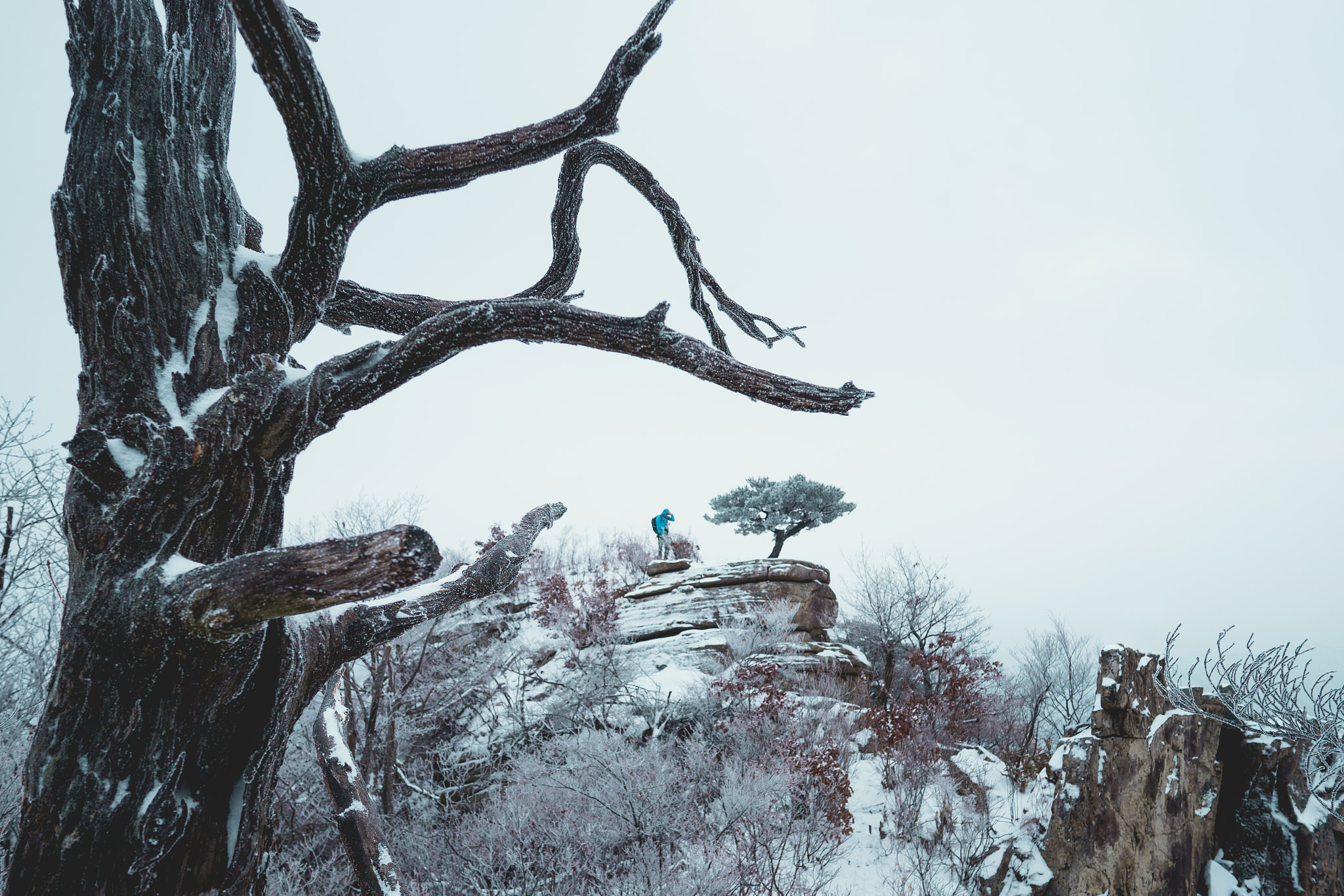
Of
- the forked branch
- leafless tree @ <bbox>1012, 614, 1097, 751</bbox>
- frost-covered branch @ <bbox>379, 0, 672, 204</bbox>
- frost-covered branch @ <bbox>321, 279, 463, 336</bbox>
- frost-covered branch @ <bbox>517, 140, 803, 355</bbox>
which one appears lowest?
leafless tree @ <bbox>1012, 614, 1097, 751</bbox>

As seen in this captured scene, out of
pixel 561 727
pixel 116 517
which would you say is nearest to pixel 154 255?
pixel 116 517

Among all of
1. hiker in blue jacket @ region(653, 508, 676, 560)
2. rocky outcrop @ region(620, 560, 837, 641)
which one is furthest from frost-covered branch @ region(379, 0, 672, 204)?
hiker in blue jacket @ region(653, 508, 676, 560)

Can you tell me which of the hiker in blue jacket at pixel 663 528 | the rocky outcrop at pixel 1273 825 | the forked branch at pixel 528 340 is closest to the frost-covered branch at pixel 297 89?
the forked branch at pixel 528 340

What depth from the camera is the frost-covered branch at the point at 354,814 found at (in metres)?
2.63

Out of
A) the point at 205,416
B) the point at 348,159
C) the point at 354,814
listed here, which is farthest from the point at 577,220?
the point at 354,814

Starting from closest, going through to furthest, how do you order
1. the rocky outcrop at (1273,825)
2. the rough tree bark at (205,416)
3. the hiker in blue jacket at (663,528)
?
the rough tree bark at (205,416), the rocky outcrop at (1273,825), the hiker in blue jacket at (663,528)

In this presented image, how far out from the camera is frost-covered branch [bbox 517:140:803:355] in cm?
326

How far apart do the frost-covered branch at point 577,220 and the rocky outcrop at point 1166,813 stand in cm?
485

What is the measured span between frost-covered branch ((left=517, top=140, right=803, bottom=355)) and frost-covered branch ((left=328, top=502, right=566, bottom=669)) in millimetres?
1371

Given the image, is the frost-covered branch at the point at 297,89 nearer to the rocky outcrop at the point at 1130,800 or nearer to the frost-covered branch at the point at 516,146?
the frost-covered branch at the point at 516,146

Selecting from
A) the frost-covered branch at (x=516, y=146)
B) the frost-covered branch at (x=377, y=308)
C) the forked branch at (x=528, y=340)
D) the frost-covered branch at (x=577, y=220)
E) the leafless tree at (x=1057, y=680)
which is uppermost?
the frost-covered branch at (x=577, y=220)

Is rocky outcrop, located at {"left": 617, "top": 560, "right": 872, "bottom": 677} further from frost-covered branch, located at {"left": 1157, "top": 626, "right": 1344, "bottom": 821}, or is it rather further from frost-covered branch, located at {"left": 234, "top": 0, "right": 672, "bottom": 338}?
frost-covered branch, located at {"left": 234, "top": 0, "right": 672, "bottom": 338}

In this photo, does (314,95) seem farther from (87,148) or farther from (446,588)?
(446,588)

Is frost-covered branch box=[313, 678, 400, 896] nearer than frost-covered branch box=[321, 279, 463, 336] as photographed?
Yes
